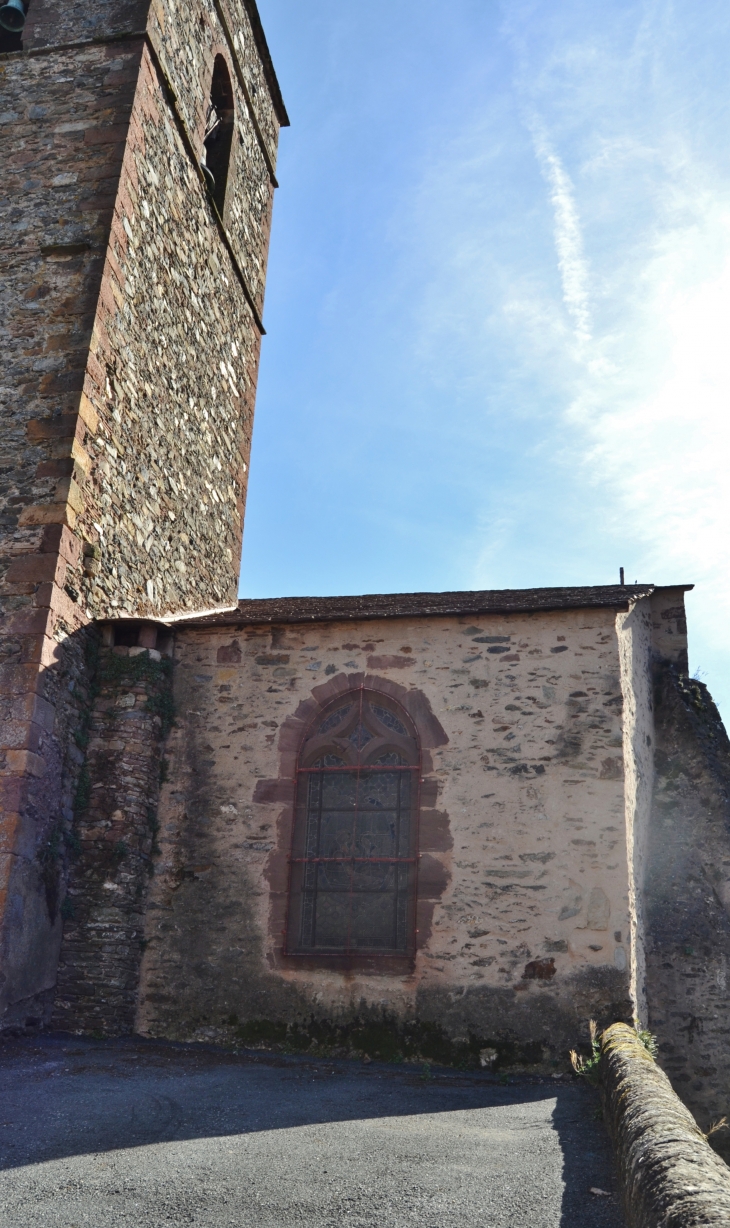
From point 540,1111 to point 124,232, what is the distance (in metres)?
8.14

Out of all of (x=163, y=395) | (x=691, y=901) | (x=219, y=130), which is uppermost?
(x=219, y=130)

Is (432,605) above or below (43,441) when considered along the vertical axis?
below

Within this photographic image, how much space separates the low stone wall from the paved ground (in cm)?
22

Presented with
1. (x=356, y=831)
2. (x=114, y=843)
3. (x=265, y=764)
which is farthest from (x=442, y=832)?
(x=114, y=843)

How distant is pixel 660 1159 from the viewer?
11.8ft

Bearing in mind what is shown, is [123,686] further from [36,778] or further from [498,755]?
[498,755]

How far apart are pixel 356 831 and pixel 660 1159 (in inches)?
192

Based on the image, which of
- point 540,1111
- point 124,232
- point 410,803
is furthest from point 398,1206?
point 124,232

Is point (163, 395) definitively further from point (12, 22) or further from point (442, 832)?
point (442, 832)

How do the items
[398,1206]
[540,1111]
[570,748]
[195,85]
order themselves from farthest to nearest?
[195,85] < [570,748] < [540,1111] < [398,1206]

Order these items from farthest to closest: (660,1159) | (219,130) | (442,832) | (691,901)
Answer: (219,130) < (691,901) < (442,832) < (660,1159)

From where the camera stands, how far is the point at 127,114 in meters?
9.73

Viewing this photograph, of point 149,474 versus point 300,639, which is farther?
point 149,474

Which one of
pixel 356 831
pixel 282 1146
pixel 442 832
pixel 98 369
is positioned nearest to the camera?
pixel 282 1146
